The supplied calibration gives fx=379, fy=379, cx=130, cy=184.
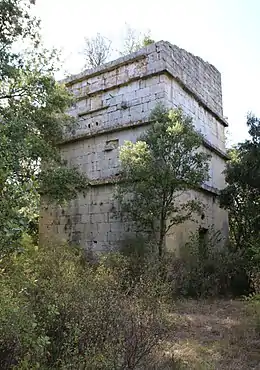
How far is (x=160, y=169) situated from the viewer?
8.95 m

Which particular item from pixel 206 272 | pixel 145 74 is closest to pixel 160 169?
pixel 206 272

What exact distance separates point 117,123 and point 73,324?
9165mm

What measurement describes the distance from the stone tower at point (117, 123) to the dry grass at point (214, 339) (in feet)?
10.5

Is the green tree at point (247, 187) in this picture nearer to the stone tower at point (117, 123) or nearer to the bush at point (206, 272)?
the bush at point (206, 272)

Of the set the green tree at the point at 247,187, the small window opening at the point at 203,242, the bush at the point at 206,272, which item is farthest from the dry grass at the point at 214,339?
the green tree at the point at 247,187

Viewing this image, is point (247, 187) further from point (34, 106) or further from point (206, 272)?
point (34, 106)

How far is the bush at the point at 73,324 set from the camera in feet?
10.7

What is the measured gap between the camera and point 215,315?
750 centimetres

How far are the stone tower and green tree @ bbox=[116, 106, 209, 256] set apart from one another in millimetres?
1543

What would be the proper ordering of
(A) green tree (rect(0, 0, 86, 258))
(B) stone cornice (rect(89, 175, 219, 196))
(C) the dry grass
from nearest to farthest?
(C) the dry grass → (A) green tree (rect(0, 0, 86, 258)) → (B) stone cornice (rect(89, 175, 219, 196))

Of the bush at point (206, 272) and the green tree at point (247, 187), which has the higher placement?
the green tree at point (247, 187)

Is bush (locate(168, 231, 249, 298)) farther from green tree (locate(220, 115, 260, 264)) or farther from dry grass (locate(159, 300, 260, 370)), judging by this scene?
dry grass (locate(159, 300, 260, 370))

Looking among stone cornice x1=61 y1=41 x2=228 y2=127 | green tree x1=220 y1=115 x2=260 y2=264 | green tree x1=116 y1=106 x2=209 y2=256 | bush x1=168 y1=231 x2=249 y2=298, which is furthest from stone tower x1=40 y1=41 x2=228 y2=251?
green tree x1=116 y1=106 x2=209 y2=256

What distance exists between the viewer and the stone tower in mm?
11531
